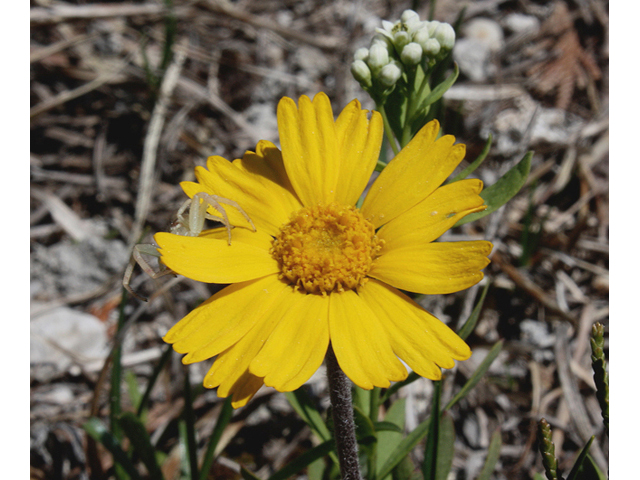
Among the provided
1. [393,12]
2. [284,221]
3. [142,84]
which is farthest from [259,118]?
[284,221]

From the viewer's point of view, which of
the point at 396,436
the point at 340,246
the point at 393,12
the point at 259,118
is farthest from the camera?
the point at 393,12

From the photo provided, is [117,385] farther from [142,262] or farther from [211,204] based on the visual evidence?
[211,204]

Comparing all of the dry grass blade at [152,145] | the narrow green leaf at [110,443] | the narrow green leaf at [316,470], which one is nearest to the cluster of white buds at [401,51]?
the narrow green leaf at [316,470]

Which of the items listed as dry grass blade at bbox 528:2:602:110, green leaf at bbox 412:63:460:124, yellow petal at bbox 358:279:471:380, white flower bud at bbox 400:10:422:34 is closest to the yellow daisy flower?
yellow petal at bbox 358:279:471:380

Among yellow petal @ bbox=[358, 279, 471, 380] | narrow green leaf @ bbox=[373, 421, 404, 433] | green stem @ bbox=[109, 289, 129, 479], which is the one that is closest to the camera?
yellow petal @ bbox=[358, 279, 471, 380]

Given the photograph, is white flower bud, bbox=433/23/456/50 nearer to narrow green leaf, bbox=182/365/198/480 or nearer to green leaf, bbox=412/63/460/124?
green leaf, bbox=412/63/460/124

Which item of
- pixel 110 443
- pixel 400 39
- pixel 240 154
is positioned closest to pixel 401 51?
pixel 400 39

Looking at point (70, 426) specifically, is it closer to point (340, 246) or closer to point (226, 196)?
point (226, 196)
